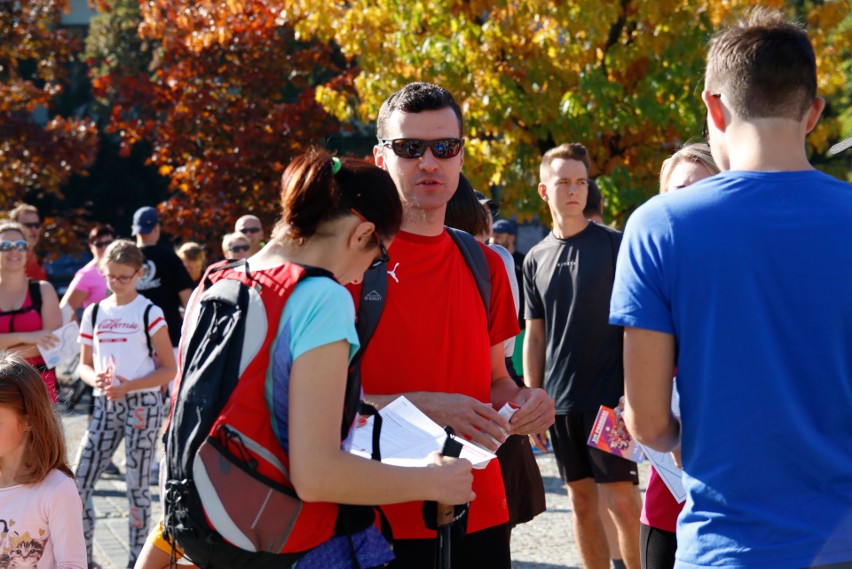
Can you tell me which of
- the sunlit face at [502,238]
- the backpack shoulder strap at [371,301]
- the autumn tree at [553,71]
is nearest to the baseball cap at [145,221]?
the autumn tree at [553,71]

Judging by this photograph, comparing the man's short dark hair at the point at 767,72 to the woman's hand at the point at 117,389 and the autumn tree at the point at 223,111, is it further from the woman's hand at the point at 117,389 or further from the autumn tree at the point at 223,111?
the autumn tree at the point at 223,111

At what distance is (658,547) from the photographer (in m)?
3.56

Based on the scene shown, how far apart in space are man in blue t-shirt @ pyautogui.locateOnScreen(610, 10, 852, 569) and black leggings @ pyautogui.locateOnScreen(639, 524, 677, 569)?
1.24 meters

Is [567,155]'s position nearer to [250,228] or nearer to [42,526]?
[42,526]

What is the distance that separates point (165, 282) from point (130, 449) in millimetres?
2653

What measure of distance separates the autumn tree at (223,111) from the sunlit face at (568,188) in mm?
9903

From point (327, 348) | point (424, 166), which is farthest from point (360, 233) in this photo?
point (424, 166)

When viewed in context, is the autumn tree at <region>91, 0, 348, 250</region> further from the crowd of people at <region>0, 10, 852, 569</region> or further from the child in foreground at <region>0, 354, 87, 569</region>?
the crowd of people at <region>0, 10, 852, 569</region>

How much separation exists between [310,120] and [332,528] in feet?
47.9

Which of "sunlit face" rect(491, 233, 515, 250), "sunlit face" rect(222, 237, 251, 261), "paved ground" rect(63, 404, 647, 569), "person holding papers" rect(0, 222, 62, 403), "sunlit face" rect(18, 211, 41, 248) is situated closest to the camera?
"paved ground" rect(63, 404, 647, 569)

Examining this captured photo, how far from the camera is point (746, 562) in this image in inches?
Answer: 86.5

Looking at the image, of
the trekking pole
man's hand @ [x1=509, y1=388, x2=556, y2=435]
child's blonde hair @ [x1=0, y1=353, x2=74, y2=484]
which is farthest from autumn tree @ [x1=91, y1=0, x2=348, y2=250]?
the trekking pole

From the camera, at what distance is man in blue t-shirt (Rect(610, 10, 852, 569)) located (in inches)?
86.6

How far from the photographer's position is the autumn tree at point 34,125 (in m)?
15.4
